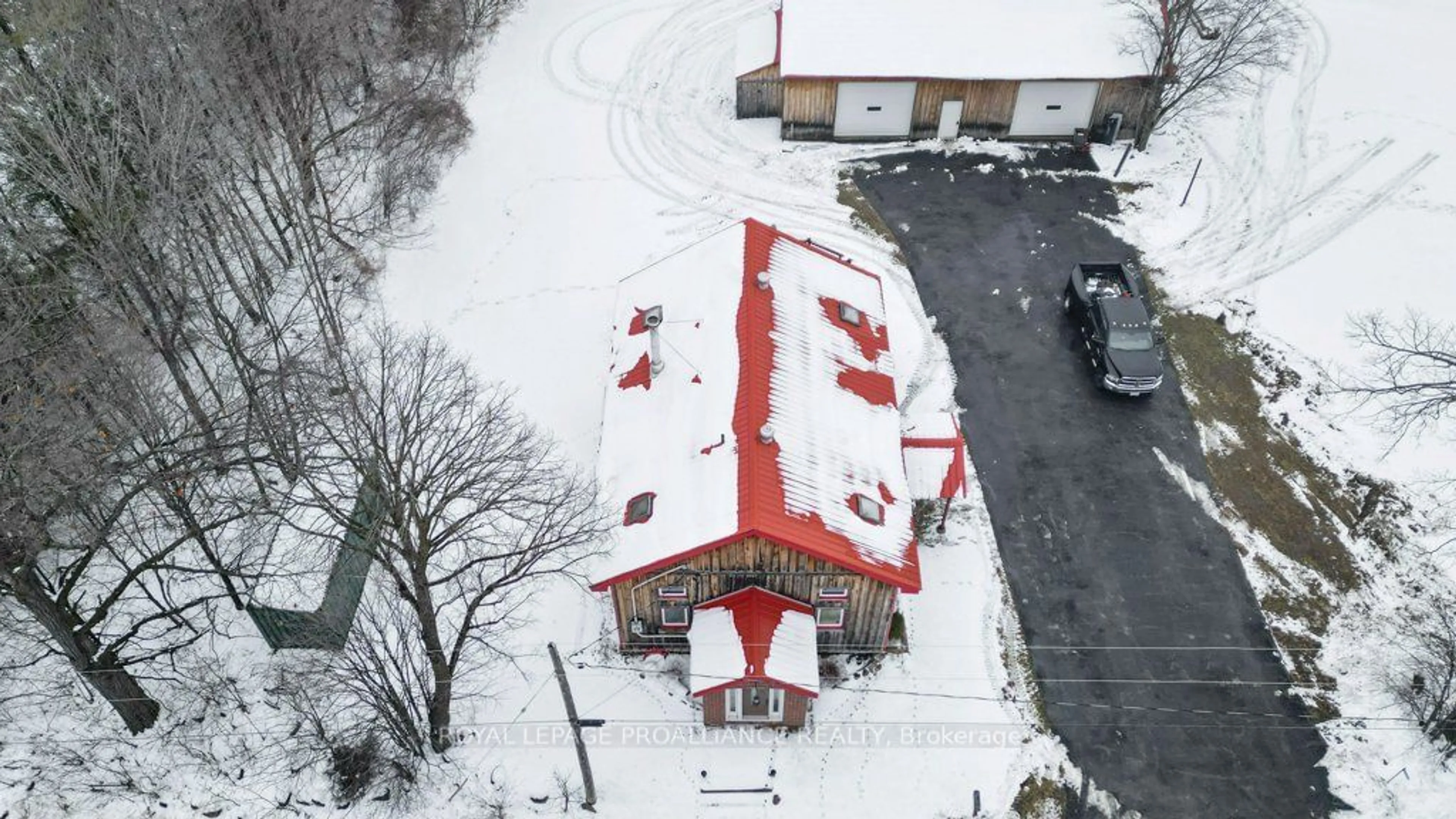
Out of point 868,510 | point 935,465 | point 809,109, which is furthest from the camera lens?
point 809,109

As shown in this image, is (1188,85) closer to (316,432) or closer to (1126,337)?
(1126,337)

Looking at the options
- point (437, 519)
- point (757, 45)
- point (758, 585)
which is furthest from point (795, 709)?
point (757, 45)

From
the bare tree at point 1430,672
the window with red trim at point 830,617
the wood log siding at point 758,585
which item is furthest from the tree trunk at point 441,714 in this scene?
the bare tree at point 1430,672

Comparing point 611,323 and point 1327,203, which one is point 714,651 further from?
point 1327,203

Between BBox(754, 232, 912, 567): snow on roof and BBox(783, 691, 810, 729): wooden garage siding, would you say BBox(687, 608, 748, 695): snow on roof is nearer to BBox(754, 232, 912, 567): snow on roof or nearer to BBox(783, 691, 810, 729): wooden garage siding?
BBox(783, 691, 810, 729): wooden garage siding

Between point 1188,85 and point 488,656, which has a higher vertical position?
point 1188,85

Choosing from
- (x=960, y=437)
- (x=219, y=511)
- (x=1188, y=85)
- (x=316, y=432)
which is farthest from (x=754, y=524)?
(x=1188, y=85)
